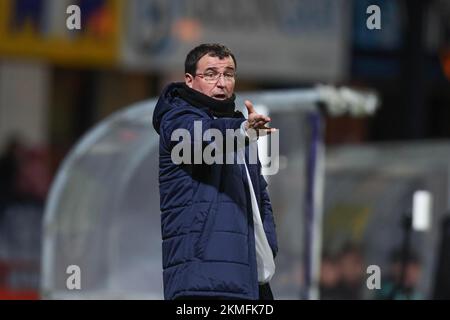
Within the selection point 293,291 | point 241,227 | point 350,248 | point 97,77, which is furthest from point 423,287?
point 97,77

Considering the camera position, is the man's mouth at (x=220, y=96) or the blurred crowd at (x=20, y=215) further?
the blurred crowd at (x=20, y=215)

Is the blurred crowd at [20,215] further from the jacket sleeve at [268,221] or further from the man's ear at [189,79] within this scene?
the man's ear at [189,79]

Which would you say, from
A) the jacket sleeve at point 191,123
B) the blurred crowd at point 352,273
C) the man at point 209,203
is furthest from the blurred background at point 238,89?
the jacket sleeve at point 191,123

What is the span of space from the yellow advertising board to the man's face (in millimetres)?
12615

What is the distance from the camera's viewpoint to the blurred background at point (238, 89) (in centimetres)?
1059

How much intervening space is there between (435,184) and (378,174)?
105 centimetres

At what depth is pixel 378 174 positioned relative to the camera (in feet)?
49.8

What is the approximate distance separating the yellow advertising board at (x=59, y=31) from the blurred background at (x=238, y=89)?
0.02 m

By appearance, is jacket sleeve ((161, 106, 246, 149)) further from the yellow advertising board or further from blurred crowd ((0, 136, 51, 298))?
the yellow advertising board

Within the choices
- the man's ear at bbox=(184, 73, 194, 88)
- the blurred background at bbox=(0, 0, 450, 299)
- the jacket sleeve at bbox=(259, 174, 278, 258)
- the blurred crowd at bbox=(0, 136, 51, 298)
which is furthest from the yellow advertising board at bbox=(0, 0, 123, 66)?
the man's ear at bbox=(184, 73, 194, 88)

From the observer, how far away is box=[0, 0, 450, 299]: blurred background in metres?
10.6

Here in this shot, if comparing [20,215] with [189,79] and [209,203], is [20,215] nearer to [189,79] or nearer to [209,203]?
[189,79]

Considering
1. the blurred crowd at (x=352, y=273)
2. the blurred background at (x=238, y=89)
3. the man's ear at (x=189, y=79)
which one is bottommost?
the blurred crowd at (x=352, y=273)

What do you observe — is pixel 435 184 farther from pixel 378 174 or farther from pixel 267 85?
pixel 267 85
